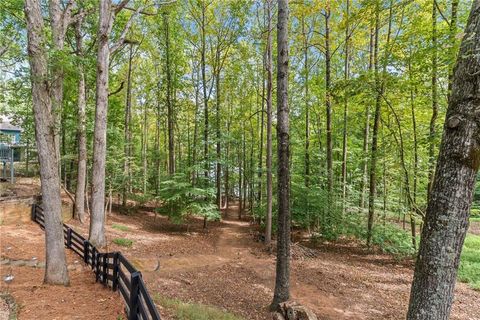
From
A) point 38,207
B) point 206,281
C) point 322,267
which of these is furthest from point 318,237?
point 38,207

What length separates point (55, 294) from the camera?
544 centimetres

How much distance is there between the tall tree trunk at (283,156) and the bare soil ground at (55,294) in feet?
11.7

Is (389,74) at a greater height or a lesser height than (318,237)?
greater

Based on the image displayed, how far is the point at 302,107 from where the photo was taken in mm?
15984

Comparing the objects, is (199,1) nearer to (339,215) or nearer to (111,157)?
(111,157)

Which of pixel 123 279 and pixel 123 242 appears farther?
pixel 123 242

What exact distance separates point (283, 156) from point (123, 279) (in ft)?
13.6

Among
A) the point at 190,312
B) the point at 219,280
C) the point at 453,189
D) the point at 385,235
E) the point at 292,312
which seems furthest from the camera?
the point at 385,235

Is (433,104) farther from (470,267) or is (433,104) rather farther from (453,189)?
(453,189)

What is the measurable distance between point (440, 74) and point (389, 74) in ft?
4.48

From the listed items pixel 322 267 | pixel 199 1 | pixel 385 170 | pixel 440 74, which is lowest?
pixel 322 267

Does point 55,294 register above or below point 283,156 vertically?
below

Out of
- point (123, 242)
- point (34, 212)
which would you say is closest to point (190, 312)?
point (123, 242)

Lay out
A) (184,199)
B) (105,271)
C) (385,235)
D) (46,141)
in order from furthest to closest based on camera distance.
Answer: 1. (184,199)
2. (385,235)
3. (105,271)
4. (46,141)
